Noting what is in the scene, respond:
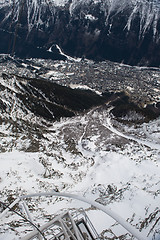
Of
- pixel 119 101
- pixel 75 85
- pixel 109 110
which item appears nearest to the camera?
pixel 109 110

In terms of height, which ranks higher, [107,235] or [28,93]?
[28,93]

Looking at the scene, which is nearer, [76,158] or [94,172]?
[94,172]

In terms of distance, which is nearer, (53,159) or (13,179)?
(13,179)

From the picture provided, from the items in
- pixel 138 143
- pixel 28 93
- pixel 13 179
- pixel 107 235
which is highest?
pixel 28 93

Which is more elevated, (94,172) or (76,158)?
(76,158)

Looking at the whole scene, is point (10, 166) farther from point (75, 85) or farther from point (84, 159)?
point (75, 85)

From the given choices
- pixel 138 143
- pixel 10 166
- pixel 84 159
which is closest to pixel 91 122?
pixel 138 143

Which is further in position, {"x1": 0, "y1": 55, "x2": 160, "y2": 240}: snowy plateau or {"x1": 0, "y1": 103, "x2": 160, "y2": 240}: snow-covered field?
{"x1": 0, "y1": 55, "x2": 160, "y2": 240}: snowy plateau

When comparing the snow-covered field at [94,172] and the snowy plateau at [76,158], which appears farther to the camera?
the snowy plateau at [76,158]
